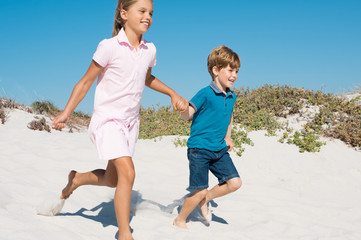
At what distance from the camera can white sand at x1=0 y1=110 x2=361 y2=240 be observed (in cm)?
373

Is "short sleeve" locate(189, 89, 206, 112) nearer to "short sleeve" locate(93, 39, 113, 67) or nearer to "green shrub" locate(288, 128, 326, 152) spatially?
"short sleeve" locate(93, 39, 113, 67)

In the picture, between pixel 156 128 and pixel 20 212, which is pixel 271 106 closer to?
pixel 156 128

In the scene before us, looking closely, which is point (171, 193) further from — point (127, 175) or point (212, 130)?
point (127, 175)

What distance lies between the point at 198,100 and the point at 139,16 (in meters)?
1.06

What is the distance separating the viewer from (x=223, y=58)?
397 cm

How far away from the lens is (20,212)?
368 cm

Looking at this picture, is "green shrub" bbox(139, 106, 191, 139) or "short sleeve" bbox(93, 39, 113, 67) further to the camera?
"green shrub" bbox(139, 106, 191, 139)

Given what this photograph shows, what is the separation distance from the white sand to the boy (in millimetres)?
514

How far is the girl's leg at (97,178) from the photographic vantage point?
11.6 feet

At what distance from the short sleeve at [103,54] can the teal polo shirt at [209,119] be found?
1.03 metres

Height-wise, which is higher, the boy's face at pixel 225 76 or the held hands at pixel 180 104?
the boy's face at pixel 225 76

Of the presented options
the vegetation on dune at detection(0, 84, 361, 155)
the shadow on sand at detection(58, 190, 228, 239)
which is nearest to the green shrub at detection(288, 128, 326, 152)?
the vegetation on dune at detection(0, 84, 361, 155)

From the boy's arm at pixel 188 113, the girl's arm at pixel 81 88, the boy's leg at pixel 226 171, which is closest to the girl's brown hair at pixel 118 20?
the girl's arm at pixel 81 88

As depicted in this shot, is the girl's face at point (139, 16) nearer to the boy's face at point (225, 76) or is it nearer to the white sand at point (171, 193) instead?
the boy's face at point (225, 76)
